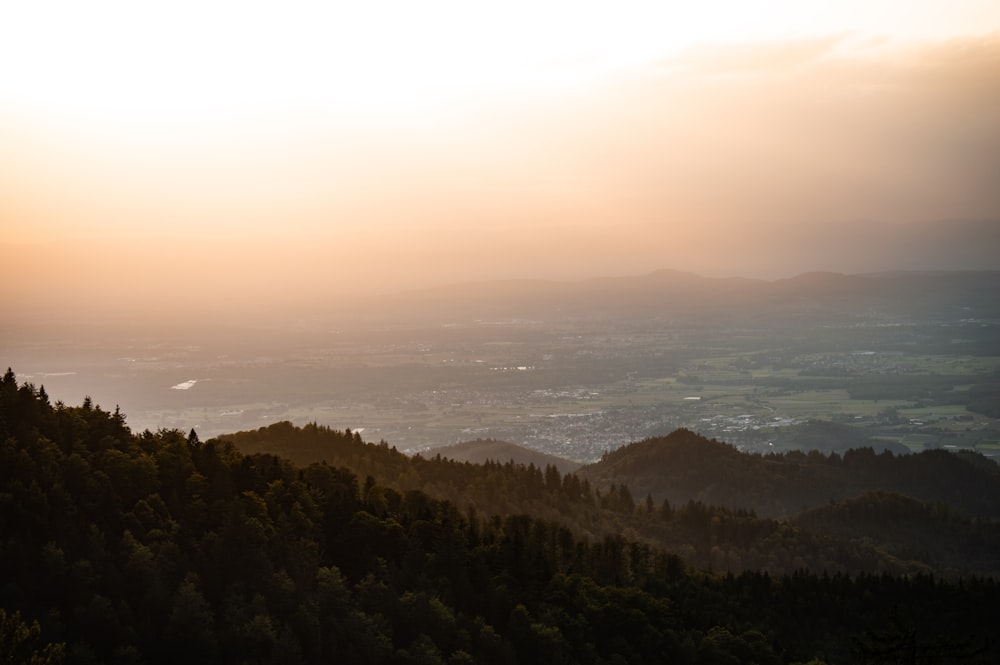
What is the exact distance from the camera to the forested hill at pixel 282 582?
60625 millimetres

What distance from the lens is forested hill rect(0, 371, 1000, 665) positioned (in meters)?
60.6

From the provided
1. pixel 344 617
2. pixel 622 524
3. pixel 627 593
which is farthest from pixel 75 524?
pixel 622 524

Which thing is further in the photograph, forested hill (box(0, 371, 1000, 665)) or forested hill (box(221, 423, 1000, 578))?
forested hill (box(221, 423, 1000, 578))

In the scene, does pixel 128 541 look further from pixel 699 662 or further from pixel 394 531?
pixel 699 662

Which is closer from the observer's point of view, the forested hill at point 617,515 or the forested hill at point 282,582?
the forested hill at point 282,582

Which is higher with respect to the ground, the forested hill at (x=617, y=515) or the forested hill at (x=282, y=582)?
the forested hill at (x=282, y=582)

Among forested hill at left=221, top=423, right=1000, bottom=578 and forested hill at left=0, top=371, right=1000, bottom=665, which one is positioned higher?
forested hill at left=0, top=371, right=1000, bottom=665

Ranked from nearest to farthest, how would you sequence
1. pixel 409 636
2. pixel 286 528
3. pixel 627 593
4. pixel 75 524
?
pixel 75 524
pixel 409 636
pixel 286 528
pixel 627 593

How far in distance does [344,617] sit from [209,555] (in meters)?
11.2

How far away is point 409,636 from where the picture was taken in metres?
71.6

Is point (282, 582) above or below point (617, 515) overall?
above

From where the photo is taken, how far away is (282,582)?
7006 cm

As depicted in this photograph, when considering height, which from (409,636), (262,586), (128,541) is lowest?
(409,636)

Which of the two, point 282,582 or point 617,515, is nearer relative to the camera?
point 282,582
